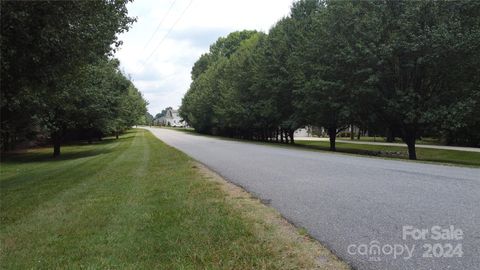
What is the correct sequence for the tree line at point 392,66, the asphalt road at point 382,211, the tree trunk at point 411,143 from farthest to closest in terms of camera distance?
the tree trunk at point 411,143
the tree line at point 392,66
the asphalt road at point 382,211

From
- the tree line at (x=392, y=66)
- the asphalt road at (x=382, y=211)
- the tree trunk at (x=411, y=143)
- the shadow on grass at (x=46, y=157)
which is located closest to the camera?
the asphalt road at (x=382, y=211)

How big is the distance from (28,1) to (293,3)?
1172 inches

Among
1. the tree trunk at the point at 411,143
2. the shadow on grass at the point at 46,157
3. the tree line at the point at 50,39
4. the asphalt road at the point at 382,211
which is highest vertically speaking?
the tree line at the point at 50,39

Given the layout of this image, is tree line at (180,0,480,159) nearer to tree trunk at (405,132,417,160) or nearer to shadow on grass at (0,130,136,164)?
tree trunk at (405,132,417,160)

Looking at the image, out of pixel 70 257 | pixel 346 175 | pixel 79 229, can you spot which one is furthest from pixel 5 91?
pixel 346 175

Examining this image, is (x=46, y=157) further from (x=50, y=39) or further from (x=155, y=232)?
(x=155, y=232)

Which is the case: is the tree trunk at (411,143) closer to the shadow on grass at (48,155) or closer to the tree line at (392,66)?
the tree line at (392,66)

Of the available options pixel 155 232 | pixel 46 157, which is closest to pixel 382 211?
pixel 155 232

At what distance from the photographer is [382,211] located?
639cm

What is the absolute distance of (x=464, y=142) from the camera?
40469 mm

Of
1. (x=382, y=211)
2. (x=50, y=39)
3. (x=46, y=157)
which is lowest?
(x=46, y=157)

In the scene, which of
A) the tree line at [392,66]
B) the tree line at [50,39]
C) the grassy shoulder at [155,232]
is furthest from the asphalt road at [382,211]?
the tree line at [392,66]

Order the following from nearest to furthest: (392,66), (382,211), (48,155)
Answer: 1. (382,211)
2. (392,66)
3. (48,155)

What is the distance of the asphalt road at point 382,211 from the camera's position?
4.45 meters
